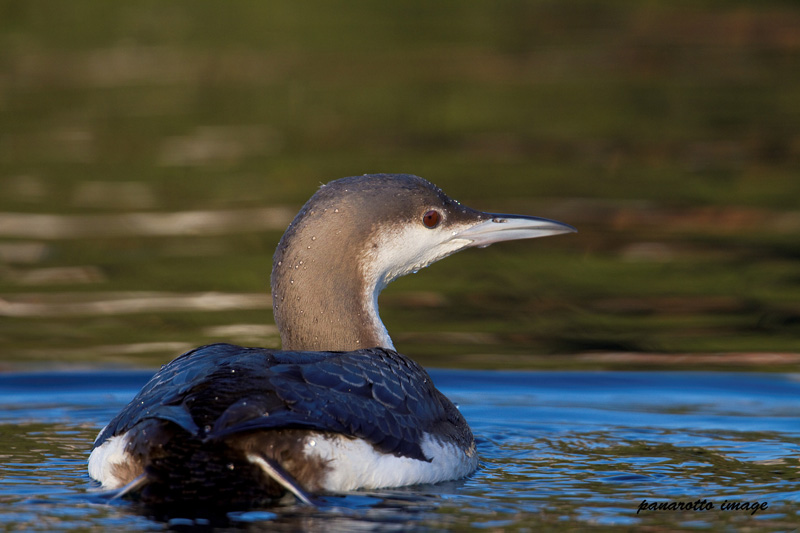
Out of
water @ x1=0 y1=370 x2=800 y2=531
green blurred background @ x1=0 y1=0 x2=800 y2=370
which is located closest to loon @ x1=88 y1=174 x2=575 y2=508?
water @ x1=0 y1=370 x2=800 y2=531

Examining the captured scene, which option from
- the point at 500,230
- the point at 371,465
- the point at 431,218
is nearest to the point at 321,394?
the point at 371,465

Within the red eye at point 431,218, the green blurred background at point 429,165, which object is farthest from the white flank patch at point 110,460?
the green blurred background at point 429,165

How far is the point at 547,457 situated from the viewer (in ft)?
18.4

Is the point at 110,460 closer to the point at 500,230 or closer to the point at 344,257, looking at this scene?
the point at 344,257

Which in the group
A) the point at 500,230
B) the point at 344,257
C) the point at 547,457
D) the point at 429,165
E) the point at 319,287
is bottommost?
the point at 547,457

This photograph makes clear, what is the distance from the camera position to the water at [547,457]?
451 cm

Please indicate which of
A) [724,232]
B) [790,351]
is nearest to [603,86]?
[724,232]

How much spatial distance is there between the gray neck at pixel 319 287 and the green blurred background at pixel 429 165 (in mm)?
1849

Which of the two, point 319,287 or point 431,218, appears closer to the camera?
point 319,287

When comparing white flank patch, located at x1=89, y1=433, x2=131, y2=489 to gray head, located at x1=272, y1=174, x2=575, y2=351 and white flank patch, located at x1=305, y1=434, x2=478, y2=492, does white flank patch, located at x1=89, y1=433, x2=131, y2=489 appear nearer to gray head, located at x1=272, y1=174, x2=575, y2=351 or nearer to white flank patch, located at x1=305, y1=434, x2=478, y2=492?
white flank patch, located at x1=305, y1=434, x2=478, y2=492

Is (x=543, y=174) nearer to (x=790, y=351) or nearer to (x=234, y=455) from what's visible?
(x=790, y=351)

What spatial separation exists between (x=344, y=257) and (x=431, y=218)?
499 mm

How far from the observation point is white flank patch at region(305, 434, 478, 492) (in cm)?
461

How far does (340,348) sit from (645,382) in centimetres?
216
